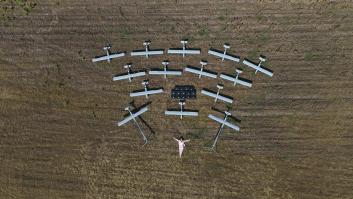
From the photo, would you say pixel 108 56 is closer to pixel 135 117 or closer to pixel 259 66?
pixel 135 117

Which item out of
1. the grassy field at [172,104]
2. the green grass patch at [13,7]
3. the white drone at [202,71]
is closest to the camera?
the grassy field at [172,104]

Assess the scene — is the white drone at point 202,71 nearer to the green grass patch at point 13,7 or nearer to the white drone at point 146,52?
the white drone at point 146,52

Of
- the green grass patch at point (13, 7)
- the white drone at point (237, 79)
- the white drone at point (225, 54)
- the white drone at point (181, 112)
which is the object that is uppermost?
the green grass patch at point (13, 7)

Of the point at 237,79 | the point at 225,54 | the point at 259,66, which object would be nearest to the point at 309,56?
the point at 259,66

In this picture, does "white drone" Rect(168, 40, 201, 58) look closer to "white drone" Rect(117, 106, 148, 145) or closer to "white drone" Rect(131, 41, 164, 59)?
"white drone" Rect(131, 41, 164, 59)

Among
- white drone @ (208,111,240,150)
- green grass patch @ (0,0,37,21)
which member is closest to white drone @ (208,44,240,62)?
white drone @ (208,111,240,150)

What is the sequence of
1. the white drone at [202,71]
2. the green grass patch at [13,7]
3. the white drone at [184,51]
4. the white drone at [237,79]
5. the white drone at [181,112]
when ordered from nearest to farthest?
the white drone at [181,112], the white drone at [237,79], the white drone at [202,71], the white drone at [184,51], the green grass patch at [13,7]

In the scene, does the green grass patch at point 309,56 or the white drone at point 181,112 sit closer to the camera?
the white drone at point 181,112

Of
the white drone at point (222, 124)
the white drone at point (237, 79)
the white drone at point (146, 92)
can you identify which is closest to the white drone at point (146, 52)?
the white drone at point (146, 92)

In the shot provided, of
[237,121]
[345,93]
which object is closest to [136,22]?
[237,121]

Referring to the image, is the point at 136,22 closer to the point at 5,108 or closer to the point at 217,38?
the point at 217,38

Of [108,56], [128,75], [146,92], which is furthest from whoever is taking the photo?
[108,56]
